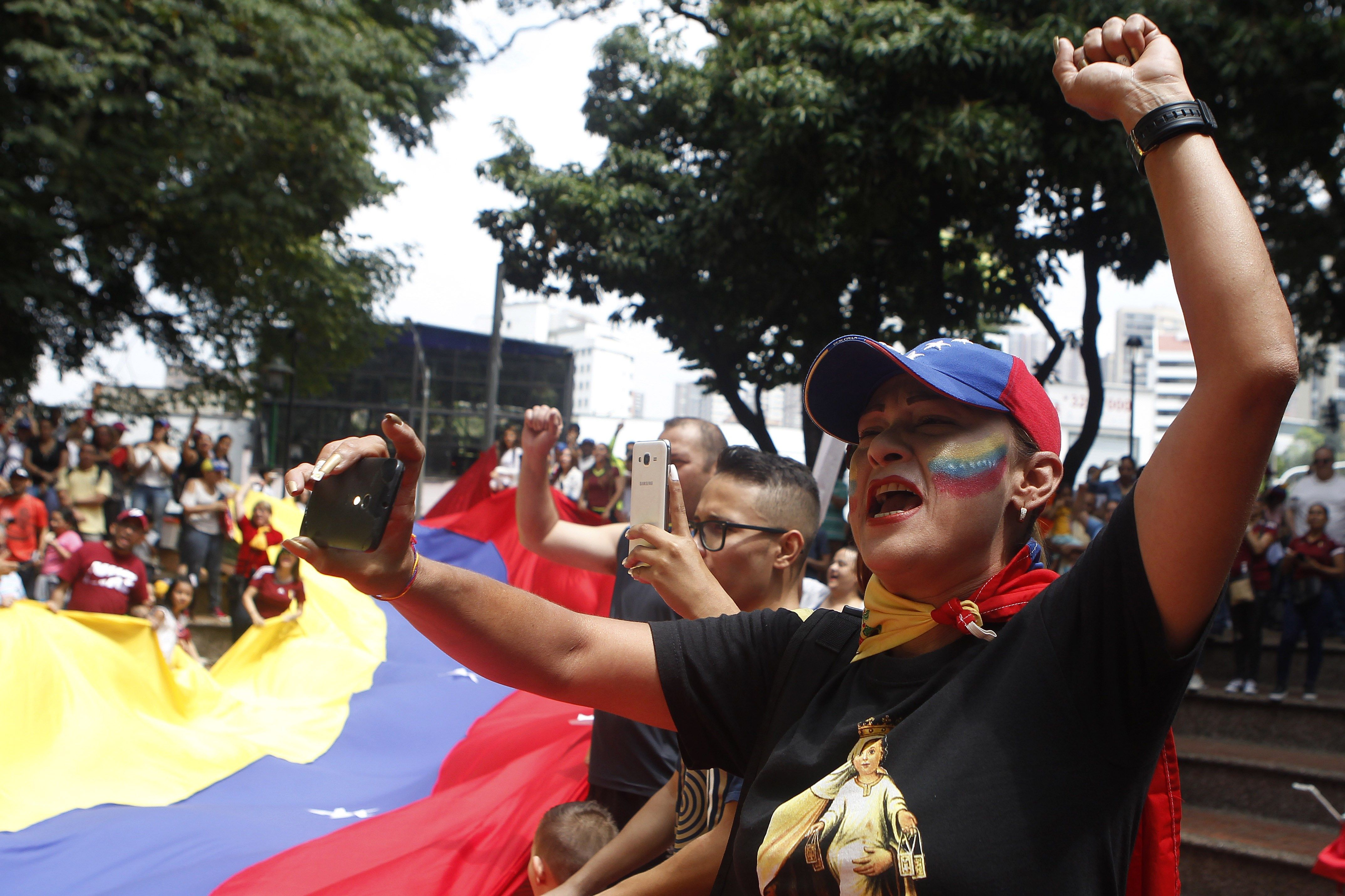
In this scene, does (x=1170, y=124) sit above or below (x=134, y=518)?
above

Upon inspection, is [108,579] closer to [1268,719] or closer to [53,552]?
[53,552]

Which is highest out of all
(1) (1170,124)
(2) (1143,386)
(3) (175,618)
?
(2) (1143,386)

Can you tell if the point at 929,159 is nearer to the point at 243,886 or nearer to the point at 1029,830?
the point at 243,886

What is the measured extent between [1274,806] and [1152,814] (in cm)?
588

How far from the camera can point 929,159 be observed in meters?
10.3

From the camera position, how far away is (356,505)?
1386mm

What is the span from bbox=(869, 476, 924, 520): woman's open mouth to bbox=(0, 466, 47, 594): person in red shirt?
9514 mm

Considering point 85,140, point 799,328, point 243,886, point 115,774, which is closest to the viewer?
point 243,886

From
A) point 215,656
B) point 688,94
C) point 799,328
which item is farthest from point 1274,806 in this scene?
point 688,94

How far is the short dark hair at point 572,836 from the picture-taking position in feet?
9.38

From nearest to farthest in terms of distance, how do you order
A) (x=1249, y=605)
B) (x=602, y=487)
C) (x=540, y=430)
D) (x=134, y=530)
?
(x=540, y=430)
(x=1249, y=605)
(x=134, y=530)
(x=602, y=487)

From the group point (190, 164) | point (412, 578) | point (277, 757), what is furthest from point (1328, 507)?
point (190, 164)

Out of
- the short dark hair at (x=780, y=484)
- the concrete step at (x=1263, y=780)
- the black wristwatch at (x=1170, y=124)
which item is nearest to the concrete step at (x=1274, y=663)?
the concrete step at (x=1263, y=780)

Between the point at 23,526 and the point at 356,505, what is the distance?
9502mm
